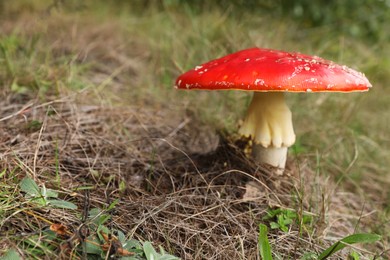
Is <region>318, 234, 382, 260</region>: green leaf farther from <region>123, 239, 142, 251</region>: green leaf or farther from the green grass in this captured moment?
<region>123, 239, 142, 251</region>: green leaf

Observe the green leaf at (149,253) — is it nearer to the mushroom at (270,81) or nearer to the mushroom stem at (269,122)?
the mushroom at (270,81)

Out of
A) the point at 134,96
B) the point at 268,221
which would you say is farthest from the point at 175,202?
the point at 134,96

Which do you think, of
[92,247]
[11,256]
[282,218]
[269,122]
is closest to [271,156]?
[269,122]

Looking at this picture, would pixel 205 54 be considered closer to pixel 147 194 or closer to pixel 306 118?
pixel 306 118

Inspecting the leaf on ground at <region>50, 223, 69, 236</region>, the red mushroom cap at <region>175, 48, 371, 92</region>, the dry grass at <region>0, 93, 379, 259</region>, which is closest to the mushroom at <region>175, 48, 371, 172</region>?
the red mushroom cap at <region>175, 48, 371, 92</region>

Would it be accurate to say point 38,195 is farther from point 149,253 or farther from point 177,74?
point 177,74

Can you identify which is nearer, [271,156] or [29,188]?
[29,188]
